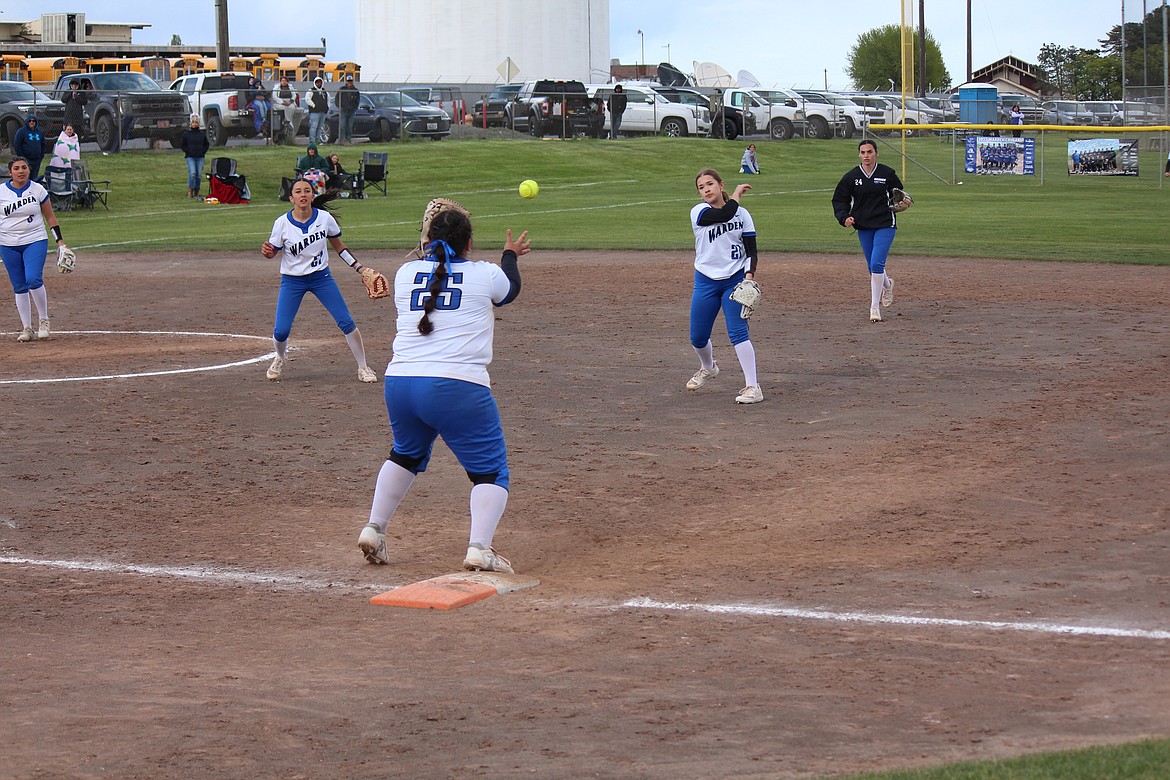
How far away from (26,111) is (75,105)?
4.87 ft

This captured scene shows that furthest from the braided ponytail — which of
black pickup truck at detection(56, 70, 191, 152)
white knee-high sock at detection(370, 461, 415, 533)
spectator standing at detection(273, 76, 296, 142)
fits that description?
spectator standing at detection(273, 76, 296, 142)

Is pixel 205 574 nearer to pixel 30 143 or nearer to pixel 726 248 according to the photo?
pixel 726 248

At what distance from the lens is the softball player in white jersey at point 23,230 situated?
15.4 meters

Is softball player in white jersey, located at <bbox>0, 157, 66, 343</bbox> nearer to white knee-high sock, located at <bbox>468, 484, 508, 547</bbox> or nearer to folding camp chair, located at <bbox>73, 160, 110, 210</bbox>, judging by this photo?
white knee-high sock, located at <bbox>468, 484, 508, 547</bbox>

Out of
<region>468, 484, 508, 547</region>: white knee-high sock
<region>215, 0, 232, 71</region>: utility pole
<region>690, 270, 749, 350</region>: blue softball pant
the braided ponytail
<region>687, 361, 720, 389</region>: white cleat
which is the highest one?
→ <region>215, 0, 232, 71</region>: utility pole

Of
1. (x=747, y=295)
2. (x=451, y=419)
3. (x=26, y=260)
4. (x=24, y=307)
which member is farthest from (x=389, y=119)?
(x=451, y=419)

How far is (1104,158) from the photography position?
1586 inches

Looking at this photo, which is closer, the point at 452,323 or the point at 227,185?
the point at 452,323

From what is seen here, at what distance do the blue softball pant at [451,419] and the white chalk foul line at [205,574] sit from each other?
0.81m

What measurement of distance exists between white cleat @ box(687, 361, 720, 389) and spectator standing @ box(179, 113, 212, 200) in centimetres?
2587

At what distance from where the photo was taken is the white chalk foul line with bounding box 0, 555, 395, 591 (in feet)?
24.5

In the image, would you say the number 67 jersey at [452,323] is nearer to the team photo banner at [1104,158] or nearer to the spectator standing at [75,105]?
the spectator standing at [75,105]

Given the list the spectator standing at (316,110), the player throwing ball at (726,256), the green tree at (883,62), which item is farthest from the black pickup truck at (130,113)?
the green tree at (883,62)

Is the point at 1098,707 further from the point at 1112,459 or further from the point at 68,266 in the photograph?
the point at 68,266
